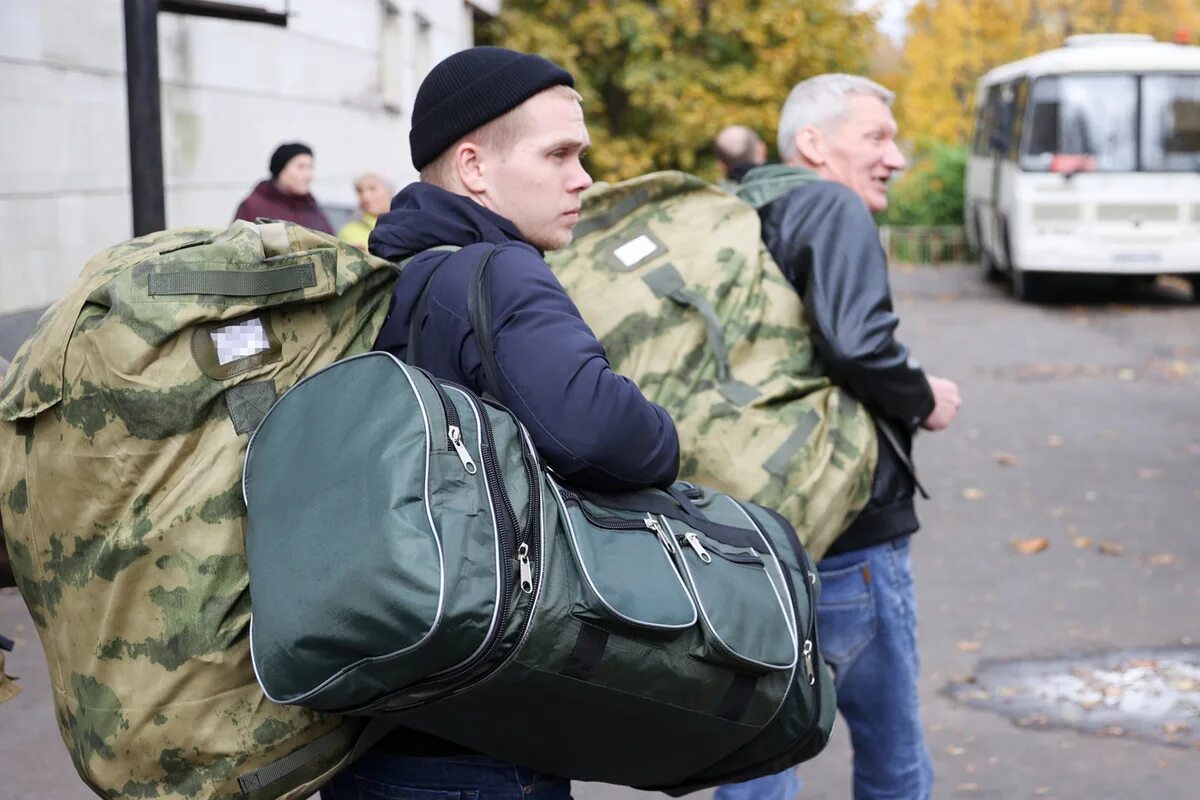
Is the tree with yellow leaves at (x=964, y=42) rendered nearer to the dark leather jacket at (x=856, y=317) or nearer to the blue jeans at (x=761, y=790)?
the dark leather jacket at (x=856, y=317)

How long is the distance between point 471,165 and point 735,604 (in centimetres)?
76

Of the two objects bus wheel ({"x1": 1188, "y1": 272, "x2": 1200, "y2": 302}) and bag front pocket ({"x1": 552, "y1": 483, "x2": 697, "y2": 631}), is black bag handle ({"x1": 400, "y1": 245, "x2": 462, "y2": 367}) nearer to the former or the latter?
bag front pocket ({"x1": 552, "y1": 483, "x2": 697, "y2": 631})

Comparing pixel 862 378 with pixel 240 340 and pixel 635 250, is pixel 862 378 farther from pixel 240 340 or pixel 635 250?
pixel 240 340

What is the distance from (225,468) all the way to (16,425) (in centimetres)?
30

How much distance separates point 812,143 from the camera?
146 inches

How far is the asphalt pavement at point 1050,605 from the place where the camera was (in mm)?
4828

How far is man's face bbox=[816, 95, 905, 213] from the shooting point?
3686 mm

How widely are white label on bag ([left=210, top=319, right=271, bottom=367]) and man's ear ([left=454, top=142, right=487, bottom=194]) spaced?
0.45 meters

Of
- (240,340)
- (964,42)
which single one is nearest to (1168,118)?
(240,340)

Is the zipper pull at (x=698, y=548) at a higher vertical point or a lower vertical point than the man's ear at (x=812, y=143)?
lower

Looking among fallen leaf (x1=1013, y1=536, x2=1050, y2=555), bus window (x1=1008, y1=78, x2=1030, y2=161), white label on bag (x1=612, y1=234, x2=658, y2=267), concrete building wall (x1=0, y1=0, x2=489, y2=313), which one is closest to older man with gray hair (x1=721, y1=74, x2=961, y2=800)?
white label on bag (x1=612, y1=234, x2=658, y2=267)

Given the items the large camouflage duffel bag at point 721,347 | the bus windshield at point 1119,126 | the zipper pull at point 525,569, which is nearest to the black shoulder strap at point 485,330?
the zipper pull at point 525,569

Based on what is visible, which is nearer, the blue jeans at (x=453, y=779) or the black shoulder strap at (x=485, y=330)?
the black shoulder strap at (x=485, y=330)

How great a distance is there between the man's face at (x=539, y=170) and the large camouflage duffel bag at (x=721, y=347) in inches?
23.7
